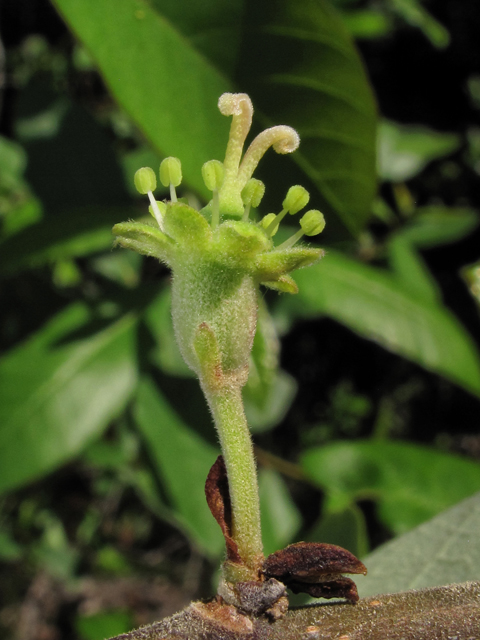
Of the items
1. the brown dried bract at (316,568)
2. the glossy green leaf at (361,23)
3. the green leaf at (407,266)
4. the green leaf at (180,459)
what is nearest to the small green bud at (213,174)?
the brown dried bract at (316,568)

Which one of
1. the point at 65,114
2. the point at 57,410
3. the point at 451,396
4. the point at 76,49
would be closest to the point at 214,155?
the point at 57,410

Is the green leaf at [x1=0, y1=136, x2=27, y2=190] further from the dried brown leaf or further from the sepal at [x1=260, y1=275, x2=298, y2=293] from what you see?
the dried brown leaf

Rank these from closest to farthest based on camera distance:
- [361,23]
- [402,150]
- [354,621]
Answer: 1. [354,621]
2. [361,23]
3. [402,150]

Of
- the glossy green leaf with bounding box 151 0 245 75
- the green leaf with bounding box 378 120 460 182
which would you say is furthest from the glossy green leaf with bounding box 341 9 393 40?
the glossy green leaf with bounding box 151 0 245 75

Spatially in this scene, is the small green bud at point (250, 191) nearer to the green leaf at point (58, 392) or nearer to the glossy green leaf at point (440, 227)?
the green leaf at point (58, 392)

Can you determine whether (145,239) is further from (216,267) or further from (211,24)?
(211,24)

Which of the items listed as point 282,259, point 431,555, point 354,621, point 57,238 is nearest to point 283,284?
point 282,259
